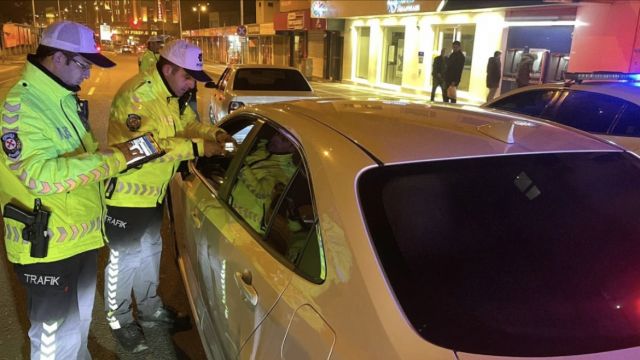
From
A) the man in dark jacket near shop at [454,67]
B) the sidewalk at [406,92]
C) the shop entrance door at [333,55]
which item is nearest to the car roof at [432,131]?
the man in dark jacket near shop at [454,67]

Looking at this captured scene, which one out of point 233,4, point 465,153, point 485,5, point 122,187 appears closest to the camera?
point 465,153

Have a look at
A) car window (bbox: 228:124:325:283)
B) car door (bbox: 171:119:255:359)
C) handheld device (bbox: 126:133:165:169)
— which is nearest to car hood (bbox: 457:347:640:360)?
car window (bbox: 228:124:325:283)

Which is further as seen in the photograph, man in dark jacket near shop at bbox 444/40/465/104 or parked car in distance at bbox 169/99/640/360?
man in dark jacket near shop at bbox 444/40/465/104

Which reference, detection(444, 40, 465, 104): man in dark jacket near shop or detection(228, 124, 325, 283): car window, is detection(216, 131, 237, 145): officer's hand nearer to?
detection(228, 124, 325, 283): car window

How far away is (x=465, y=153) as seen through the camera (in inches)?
73.5

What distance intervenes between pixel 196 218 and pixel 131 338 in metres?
0.97

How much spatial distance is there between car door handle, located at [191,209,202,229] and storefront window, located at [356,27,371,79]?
24.4 m

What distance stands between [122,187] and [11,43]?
5612 cm

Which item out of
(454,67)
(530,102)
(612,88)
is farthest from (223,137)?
(454,67)

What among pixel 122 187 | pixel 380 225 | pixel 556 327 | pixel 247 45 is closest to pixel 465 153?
pixel 380 225

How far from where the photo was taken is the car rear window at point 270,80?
9.36m

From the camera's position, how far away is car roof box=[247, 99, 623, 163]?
1.86 metres

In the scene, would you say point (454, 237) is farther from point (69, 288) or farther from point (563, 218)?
point (69, 288)

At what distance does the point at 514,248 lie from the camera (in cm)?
173
